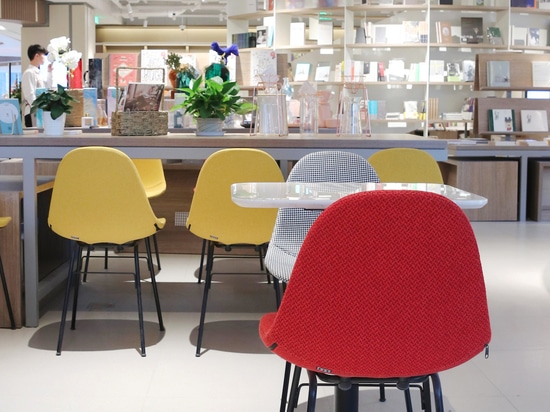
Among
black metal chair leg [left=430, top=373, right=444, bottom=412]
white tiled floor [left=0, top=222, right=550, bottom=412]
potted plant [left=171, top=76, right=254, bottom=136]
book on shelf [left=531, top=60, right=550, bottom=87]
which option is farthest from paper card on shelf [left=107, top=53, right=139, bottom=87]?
black metal chair leg [left=430, top=373, right=444, bottom=412]

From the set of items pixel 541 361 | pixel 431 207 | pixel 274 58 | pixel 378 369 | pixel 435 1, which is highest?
pixel 435 1

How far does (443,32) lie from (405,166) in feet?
22.0

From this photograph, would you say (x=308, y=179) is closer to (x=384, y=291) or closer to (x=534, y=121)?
(x=384, y=291)

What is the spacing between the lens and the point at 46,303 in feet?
15.1

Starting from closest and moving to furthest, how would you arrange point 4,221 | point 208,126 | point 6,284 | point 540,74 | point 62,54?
1. point 4,221
2. point 6,284
3. point 208,126
4. point 62,54
5. point 540,74

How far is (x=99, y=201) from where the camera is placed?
3812mm

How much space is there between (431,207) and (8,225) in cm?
288

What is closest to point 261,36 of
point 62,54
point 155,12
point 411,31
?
point 411,31

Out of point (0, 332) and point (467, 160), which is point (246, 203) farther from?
point (467, 160)

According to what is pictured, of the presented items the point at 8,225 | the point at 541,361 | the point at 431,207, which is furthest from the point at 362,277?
the point at 8,225

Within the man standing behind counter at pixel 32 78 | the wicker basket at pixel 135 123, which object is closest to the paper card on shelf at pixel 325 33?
the man standing behind counter at pixel 32 78

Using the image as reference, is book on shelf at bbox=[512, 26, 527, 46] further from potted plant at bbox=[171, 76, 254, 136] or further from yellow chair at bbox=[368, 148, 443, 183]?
yellow chair at bbox=[368, 148, 443, 183]

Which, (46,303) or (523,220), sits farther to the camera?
(523,220)

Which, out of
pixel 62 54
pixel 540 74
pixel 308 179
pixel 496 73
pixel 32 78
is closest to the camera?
pixel 308 179
